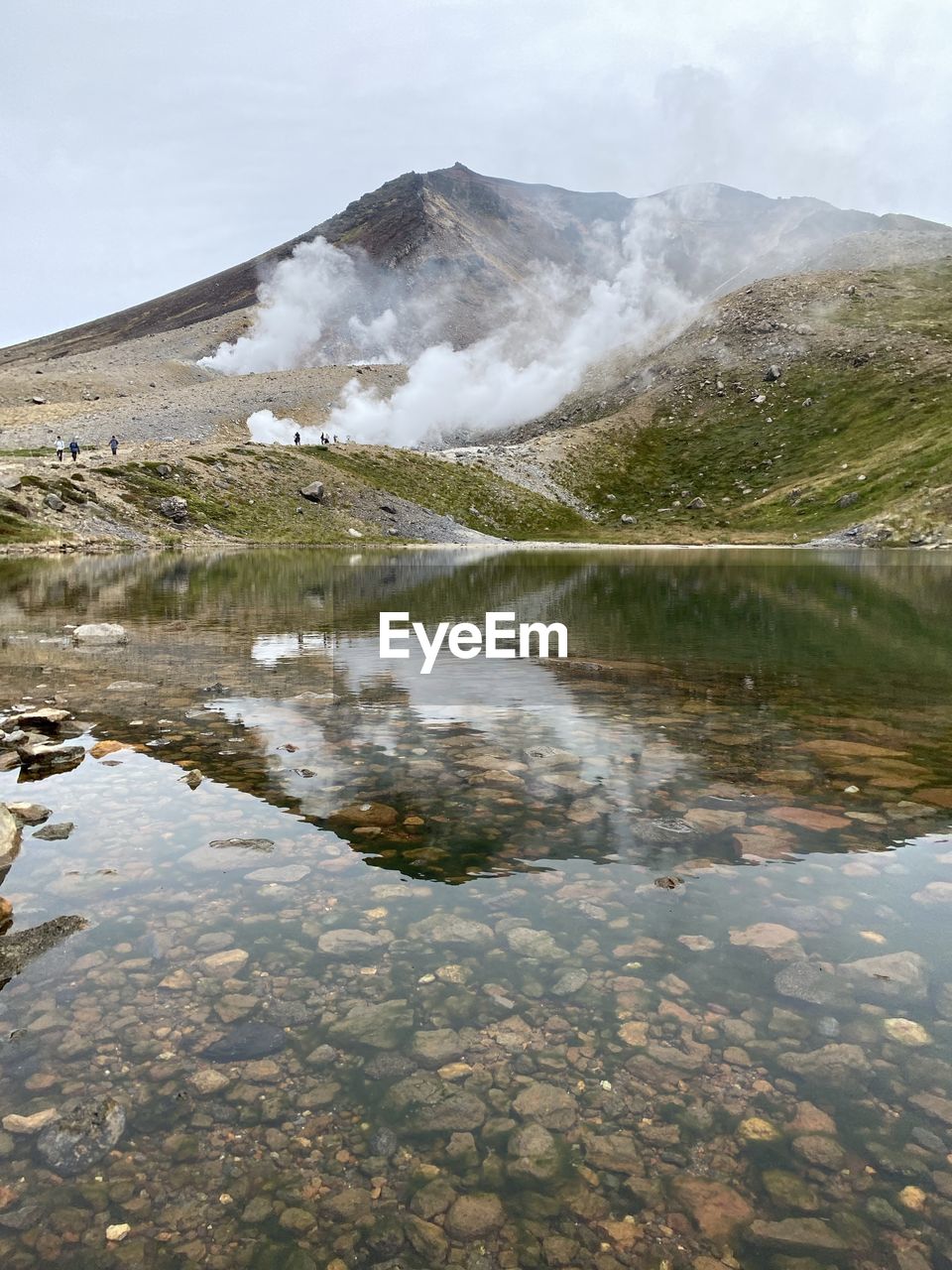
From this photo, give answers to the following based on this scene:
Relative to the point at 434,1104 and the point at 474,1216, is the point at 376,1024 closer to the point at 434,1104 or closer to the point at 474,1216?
the point at 434,1104

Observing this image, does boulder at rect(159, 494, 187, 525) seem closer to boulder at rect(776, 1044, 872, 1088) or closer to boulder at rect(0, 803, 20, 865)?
boulder at rect(0, 803, 20, 865)

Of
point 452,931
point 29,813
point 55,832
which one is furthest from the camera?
point 29,813

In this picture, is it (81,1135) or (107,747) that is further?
(107,747)

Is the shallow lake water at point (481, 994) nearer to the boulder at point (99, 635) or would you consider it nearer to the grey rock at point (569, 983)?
the grey rock at point (569, 983)

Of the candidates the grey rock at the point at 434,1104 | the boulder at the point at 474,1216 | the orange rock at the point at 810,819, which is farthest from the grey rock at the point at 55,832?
the orange rock at the point at 810,819

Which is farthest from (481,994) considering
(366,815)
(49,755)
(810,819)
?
(49,755)

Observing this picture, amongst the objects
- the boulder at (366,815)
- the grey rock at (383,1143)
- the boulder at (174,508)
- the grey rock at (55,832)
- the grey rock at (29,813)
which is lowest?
the grey rock at (383,1143)

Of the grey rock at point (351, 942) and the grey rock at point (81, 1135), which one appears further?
the grey rock at point (351, 942)
